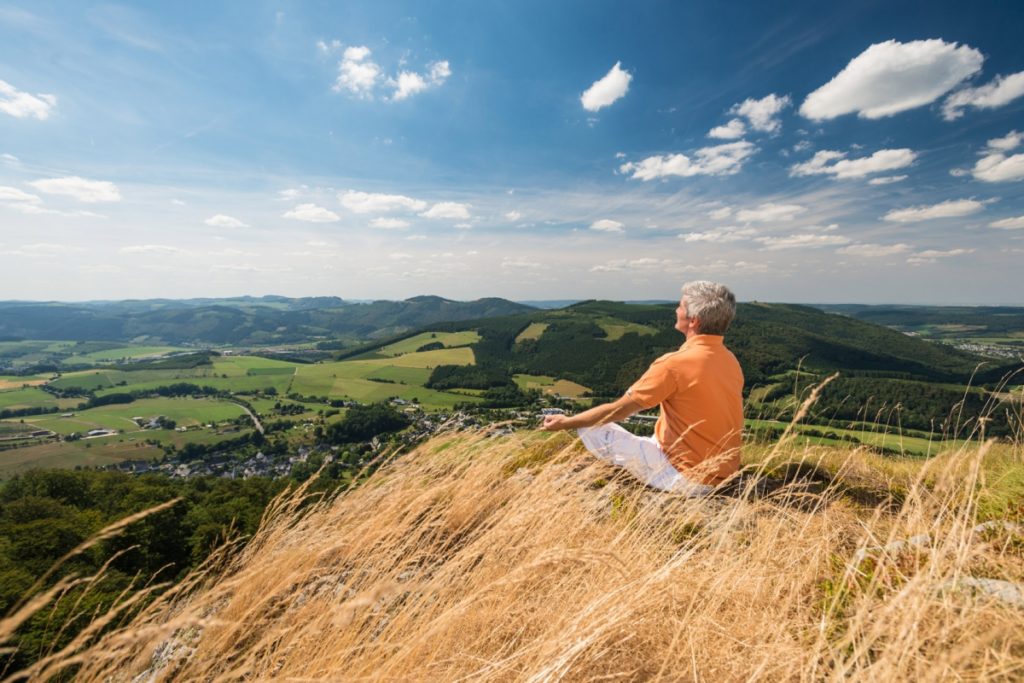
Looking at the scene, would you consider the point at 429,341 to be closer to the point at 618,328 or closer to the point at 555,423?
the point at 618,328

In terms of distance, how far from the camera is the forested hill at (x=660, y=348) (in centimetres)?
9206

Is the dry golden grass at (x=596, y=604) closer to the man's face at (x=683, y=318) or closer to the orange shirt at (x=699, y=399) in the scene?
the orange shirt at (x=699, y=399)

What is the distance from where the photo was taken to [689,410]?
162 inches

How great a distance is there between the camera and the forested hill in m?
92.1

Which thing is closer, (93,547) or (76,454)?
(93,547)

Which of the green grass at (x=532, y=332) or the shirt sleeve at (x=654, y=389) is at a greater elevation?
the shirt sleeve at (x=654, y=389)

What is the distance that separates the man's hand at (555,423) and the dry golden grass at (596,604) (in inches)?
26.2

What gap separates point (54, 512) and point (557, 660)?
12964 mm

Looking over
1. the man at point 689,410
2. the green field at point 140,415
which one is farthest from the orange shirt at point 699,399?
the green field at point 140,415

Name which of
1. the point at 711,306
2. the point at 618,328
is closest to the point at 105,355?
the point at 618,328

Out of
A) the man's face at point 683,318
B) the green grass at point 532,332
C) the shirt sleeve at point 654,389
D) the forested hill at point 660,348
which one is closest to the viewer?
the shirt sleeve at point 654,389

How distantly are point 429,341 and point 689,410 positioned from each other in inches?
5913

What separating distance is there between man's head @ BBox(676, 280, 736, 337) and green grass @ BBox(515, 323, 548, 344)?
142811mm

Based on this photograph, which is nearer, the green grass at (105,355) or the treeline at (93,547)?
the treeline at (93,547)
